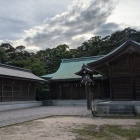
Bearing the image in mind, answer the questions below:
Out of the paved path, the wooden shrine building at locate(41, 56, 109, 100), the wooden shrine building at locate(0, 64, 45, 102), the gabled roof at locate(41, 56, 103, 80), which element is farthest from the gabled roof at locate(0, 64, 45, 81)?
the paved path

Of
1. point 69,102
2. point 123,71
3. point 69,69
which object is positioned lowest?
point 69,102

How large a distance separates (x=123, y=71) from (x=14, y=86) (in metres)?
13.4

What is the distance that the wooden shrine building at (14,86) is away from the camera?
24314mm

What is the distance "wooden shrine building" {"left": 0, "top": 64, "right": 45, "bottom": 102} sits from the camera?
24314 mm

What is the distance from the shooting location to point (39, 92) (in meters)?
35.7

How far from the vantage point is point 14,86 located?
2669cm

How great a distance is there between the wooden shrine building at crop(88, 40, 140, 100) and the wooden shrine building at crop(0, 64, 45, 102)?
10072 mm

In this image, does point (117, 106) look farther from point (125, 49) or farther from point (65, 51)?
point (65, 51)

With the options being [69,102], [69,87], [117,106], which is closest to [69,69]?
[69,87]

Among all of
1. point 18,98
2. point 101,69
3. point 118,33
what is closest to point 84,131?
point 101,69

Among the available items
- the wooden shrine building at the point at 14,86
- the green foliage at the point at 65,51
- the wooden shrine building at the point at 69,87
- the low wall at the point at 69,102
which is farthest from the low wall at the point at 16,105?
the green foliage at the point at 65,51

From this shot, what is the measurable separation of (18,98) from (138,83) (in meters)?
14.7

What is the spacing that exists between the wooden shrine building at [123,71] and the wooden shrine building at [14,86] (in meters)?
10.1

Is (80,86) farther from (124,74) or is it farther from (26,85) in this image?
(124,74)
